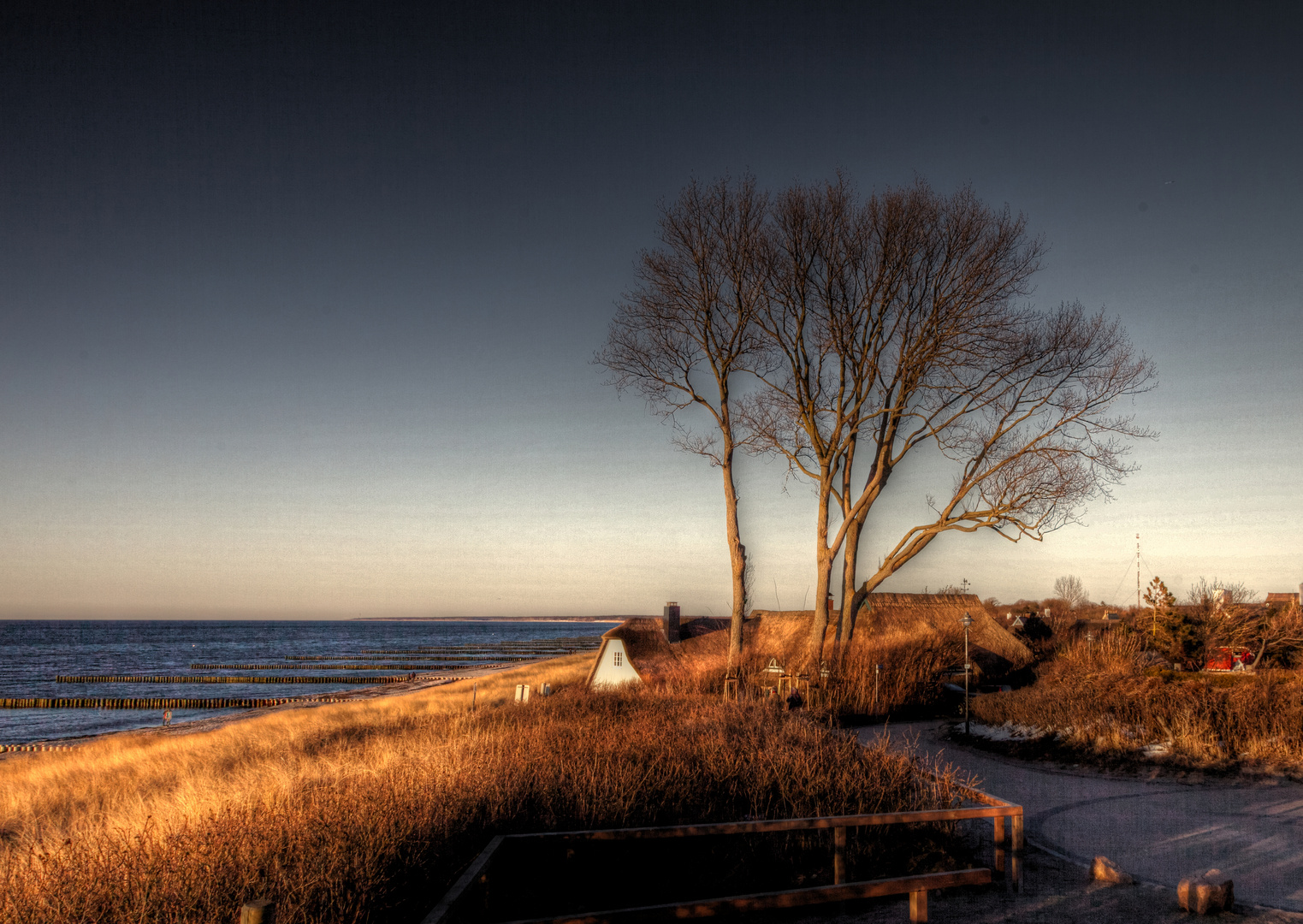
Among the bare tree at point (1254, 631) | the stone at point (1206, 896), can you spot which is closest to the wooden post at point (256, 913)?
the stone at point (1206, 896)

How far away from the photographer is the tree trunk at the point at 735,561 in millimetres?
17922

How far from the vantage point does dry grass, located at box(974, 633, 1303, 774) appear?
419 inches

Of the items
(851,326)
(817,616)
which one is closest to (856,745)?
(817,616)

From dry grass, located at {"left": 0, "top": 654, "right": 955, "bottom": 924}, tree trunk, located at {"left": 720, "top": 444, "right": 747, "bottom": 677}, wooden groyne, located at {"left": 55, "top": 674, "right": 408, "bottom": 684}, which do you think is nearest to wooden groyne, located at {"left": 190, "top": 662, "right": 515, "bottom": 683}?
wooden groyne, located at {"left": 55, "top": 674, "right": 408, "bottom": 684}

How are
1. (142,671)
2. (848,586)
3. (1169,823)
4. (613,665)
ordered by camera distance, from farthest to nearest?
(142,671) → (613,665) → (848,586) → (1169,823)

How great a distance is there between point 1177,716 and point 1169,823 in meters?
4.45

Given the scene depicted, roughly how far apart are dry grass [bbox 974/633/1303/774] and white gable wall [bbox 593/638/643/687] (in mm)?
9450

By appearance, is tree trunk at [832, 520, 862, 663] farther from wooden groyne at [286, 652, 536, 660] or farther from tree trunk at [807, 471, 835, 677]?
wooden groyne at [286, 652, 536, 660]

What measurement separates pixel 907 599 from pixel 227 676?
5040cm

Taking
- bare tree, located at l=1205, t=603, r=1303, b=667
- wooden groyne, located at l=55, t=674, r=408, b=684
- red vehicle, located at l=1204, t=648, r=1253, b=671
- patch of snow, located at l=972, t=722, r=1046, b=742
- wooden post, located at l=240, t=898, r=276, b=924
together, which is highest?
bare tree, located at l=1205, t=603, r=1303, b=667

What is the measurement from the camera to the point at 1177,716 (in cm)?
1162

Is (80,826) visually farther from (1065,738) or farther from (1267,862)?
(1065,738)

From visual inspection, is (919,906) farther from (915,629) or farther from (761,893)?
(915,629)

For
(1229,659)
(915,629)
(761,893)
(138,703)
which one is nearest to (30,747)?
(138,703)
